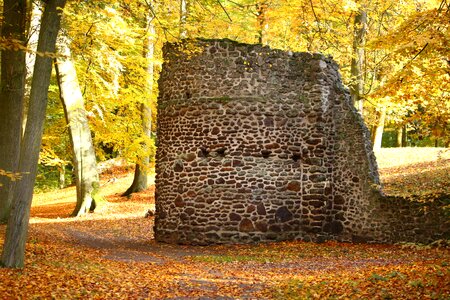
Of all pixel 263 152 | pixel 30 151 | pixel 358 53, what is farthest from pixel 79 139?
pixel 30 151

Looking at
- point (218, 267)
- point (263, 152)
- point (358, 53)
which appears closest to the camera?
point (218, 267)

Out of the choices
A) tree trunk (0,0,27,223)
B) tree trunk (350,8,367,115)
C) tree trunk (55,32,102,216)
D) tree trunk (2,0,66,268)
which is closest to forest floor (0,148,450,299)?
tree trunk (2,0,66,268)

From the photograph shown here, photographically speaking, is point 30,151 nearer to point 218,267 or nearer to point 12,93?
point 218,267

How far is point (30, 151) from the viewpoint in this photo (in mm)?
9523

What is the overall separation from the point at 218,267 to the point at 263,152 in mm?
4159

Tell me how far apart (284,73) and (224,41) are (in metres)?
1.74

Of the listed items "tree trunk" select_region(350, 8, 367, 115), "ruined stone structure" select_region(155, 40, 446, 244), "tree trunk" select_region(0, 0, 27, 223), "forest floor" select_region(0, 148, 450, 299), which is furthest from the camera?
"tree trunk" select_region(350, 8, 367, 115)

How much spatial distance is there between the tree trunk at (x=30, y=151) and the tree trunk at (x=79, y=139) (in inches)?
460

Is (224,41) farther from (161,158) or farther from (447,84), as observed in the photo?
(447,84)

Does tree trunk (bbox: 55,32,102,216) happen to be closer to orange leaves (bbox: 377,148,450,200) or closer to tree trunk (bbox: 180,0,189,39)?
tree trunk (bbox: 180,0,189,39)

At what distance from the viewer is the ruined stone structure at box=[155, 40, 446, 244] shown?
597 inches

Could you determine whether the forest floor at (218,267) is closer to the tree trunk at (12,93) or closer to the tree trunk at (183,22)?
the tree trunk at (12,93)

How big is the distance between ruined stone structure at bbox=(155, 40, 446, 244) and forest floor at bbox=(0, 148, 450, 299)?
2.21ft

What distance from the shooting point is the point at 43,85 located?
9539 mm
